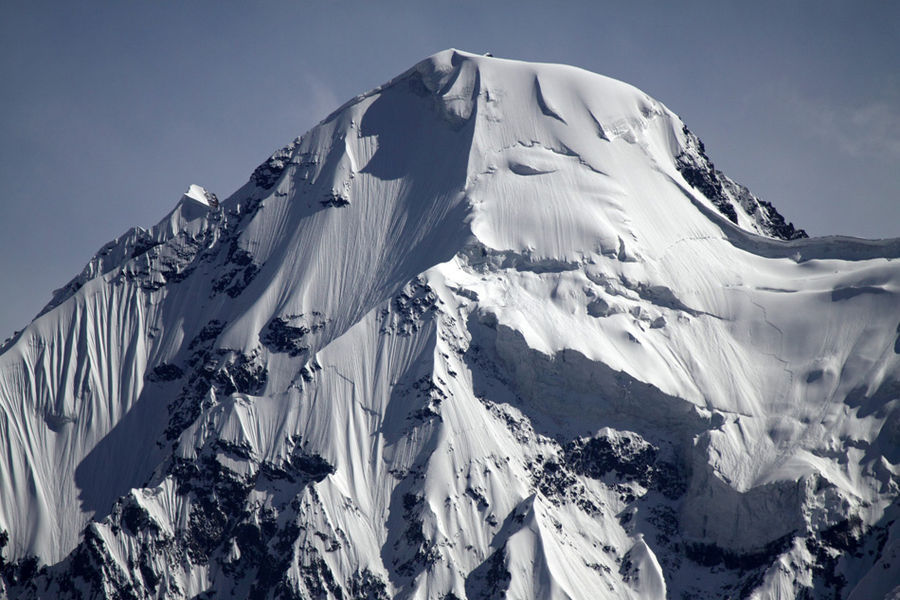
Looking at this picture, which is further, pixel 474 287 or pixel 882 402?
pixel 474 287

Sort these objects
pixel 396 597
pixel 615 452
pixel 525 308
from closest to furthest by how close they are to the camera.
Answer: pixel 396 597, pixel 615 452, pixel 525 308

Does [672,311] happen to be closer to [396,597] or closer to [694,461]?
[694,461]

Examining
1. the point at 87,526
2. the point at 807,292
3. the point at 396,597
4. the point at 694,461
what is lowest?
the point at 396,597

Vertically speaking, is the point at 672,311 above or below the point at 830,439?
above

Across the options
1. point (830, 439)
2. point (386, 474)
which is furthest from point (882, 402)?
point (386, 474)

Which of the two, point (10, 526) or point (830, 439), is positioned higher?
point (10, 526)

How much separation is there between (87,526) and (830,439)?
343 feet

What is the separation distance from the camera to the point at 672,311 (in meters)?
190

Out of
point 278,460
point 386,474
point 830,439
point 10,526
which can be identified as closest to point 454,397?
point 386,474

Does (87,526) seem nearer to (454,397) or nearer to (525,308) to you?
(454,397)

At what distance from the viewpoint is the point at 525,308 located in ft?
610

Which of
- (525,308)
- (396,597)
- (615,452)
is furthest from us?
(525,308)

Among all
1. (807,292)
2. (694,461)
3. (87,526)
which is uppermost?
(807,292)

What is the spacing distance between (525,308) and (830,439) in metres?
45.5
